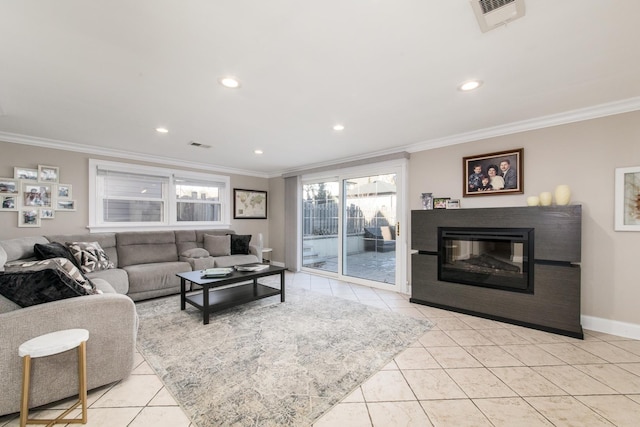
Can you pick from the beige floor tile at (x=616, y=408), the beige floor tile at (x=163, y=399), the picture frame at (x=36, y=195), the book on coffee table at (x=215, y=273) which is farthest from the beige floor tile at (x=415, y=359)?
the picture frame at (x=36, y=195)

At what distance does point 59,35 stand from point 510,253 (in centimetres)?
431

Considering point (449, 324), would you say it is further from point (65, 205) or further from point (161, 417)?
point (65, 205)

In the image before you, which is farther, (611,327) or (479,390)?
(611,327)

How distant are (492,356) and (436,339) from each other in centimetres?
47

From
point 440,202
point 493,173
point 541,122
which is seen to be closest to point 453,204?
point 440,202

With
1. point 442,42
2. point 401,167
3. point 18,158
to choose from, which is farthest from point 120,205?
point 442,42

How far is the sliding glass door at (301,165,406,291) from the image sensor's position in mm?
4352

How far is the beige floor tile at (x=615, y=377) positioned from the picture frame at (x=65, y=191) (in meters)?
6.17

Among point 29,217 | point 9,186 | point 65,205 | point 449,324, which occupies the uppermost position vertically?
point 9,186

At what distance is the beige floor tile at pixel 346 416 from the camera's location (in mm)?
1550

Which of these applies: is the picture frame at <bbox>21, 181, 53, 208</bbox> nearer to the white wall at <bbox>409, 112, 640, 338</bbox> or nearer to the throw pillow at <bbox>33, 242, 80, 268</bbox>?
the throw pillow at <bbox>33, 242, 80, 268</bbox>

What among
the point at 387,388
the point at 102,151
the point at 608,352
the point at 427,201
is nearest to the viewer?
the point at 387,388

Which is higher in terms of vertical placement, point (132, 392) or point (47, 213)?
point (47, 213)

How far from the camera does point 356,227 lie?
4914mm
